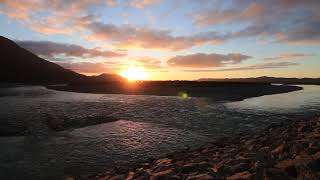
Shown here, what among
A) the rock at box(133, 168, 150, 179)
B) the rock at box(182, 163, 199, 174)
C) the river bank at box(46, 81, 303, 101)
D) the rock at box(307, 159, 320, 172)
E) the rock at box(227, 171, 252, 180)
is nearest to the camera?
the rock at box(307, 159, 320, 172)

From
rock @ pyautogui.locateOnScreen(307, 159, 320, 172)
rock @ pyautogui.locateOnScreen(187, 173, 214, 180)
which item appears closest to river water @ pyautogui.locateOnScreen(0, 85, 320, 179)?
rock @ pyautogui.locateOnScreen(187, 173, 214, 180)

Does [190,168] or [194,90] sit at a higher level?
[194,90]

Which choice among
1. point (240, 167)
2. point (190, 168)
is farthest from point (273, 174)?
point (190, 168)

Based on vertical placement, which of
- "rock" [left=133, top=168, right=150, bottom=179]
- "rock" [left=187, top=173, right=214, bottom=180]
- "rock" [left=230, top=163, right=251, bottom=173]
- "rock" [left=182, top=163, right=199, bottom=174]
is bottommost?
"rock" [left=133, top=168, right=150, bottom=179]

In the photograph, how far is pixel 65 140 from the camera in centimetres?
2070

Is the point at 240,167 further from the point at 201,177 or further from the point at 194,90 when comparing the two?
the point at 194,90

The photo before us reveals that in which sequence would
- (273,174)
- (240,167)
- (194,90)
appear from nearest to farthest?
1. (273,174)
2. (240,167)
3. (194,90)

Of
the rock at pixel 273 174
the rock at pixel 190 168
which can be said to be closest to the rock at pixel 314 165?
the rock at pixel 273 174

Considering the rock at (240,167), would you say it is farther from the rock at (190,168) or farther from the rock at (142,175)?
the rock at (142,175)

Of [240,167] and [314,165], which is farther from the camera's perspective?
[240,167]

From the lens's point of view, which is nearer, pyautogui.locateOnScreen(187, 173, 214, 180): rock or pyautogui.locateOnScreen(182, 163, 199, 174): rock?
pyautogui.locateOnScreen(187, 173, 214, 180): rock

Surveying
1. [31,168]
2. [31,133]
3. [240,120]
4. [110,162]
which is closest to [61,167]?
[31,168]

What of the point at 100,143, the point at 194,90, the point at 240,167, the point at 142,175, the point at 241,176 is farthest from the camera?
the point at 194,90

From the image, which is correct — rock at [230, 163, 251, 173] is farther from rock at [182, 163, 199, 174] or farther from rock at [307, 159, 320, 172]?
rock at [307, 159, 320, 172]
